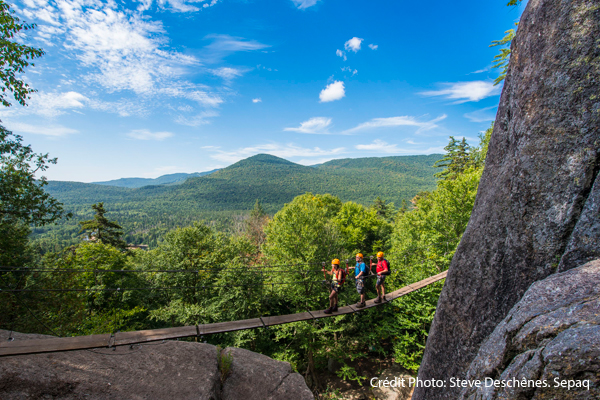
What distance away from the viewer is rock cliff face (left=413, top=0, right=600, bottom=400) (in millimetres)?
3562

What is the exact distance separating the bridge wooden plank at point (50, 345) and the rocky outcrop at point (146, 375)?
65cm

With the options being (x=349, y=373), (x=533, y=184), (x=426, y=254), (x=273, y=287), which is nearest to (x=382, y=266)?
(x=533, y=184)

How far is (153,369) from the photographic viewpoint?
20.7ft

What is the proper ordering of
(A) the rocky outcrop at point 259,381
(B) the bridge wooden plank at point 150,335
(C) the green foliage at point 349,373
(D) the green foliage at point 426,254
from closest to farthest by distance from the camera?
(B) the bridge wooden plank at point 150,335 < (A) the rocky outcrop at point 259,381 < (D) the green foliage at point 426,254 < (C) the green foliage at point 349,373

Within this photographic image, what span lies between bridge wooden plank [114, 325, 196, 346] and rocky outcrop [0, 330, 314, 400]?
852 mm

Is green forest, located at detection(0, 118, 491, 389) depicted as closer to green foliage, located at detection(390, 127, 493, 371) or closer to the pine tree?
green foliage, located at detection(390, 127, 493, 371)

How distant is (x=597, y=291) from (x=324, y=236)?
16287 mm

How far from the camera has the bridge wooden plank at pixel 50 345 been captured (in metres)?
4.96

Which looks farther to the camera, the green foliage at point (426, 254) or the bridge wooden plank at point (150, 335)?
the green foliage at point (426, 254)

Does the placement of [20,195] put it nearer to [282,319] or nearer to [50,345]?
[50,345]

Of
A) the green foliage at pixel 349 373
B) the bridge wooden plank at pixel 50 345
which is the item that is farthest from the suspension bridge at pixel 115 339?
the green foliage at pixel 349 373

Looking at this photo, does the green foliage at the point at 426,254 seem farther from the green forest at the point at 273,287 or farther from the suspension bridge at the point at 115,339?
the suspension bridge at the point at 115,339

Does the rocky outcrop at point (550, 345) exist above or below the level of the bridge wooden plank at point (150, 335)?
above

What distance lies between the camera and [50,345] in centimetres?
523
